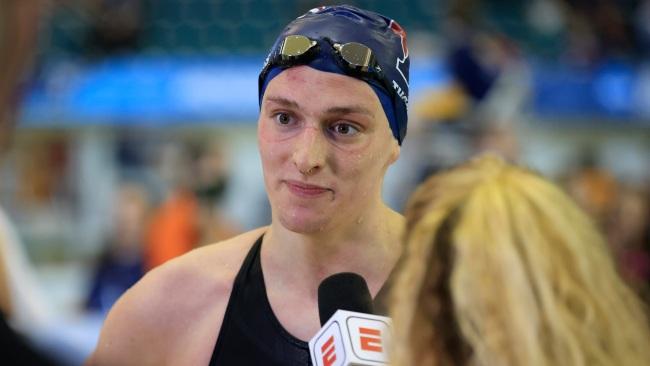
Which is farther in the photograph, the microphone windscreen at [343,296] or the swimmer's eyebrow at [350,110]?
the swimmer's eyebrow at [350,110]

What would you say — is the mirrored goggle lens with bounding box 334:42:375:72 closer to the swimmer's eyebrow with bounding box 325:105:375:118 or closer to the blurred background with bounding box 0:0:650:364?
the swimmer's eyebrow with bounding box 325:105:375:118

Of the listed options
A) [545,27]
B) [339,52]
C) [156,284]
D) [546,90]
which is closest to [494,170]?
[339,52]

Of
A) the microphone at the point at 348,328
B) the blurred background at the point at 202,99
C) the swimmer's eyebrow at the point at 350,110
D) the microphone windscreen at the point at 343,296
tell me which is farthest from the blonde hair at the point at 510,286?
the blurred background at the point at 202,99

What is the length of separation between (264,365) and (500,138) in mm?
4995

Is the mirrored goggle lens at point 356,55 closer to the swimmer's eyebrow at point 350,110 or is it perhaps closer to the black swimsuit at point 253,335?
the swimmer's eyebrow at point 350,110

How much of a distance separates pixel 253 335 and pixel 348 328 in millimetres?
758

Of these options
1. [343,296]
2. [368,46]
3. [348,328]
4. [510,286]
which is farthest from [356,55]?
[510,286]

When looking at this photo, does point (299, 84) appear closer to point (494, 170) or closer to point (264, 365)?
point (264, 365)

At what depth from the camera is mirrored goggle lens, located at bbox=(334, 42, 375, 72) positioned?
2.82 meters

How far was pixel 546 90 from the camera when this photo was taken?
1223 centimetres

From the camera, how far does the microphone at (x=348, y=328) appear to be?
2.16 metres

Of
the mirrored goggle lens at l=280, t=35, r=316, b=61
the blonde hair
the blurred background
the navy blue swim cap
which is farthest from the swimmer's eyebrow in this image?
the blurred background

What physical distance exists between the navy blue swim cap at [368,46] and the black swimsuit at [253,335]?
0.52 metres

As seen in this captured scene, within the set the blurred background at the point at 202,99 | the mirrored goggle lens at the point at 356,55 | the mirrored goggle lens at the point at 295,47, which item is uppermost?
the mirrored goggle lens at the point at 295,47
